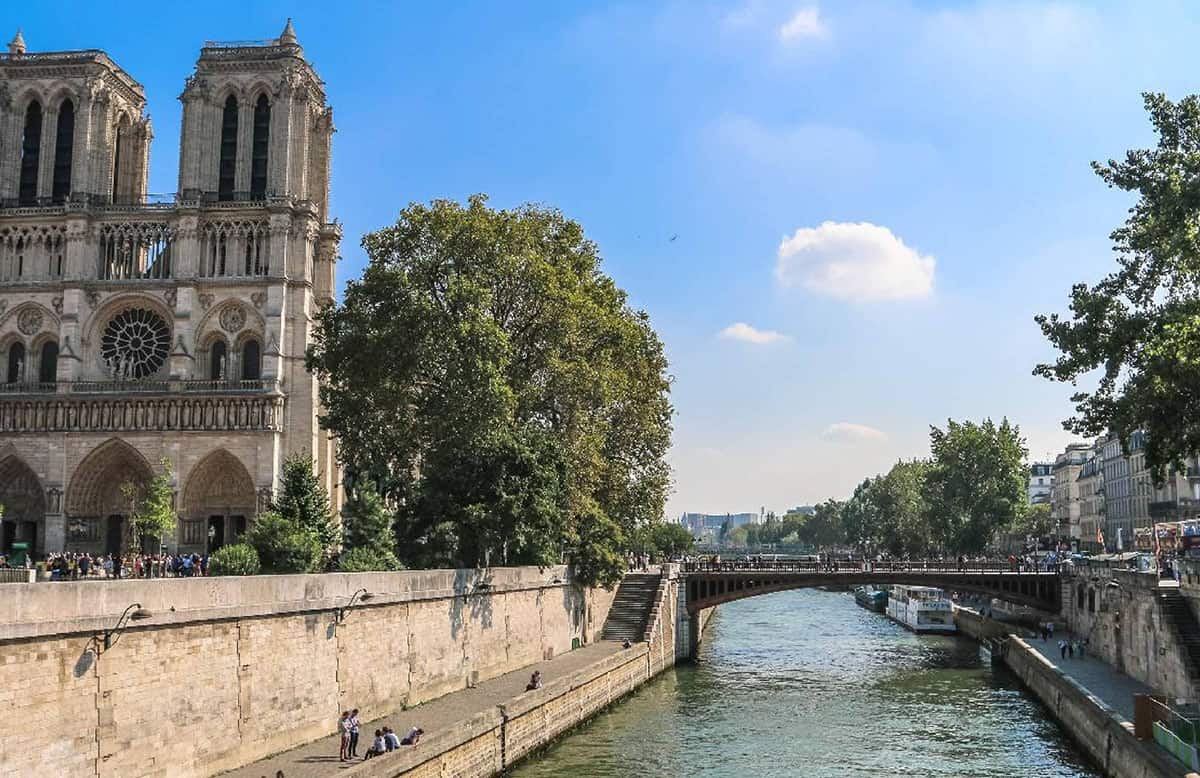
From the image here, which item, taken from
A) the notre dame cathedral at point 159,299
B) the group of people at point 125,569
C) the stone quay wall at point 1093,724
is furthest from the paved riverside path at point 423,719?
the notre dame cathedral at point 159,299

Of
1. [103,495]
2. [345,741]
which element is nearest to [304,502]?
[345,741]

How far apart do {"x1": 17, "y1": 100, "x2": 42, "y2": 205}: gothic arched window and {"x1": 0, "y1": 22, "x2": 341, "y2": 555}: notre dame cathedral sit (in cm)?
12

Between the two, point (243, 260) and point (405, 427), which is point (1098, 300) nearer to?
point (405, 427)

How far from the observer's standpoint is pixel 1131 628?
38.1 meters

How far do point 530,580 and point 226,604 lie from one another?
20228 mm

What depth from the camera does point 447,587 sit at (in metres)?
34.1

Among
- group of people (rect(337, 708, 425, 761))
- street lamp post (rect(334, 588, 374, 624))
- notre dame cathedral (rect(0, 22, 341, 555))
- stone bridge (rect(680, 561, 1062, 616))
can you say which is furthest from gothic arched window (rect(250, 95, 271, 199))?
group of people (rect(337, 708, 425, 761))

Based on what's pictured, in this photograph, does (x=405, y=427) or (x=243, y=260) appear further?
(x=243, y=260)

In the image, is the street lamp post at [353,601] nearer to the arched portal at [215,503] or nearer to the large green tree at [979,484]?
the arched portal at [215,503]

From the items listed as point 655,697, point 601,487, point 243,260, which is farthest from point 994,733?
point 243,260

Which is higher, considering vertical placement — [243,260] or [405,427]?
[243,260]

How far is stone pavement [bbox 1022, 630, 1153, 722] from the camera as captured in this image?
3212cm

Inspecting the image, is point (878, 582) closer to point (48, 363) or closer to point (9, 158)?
point (48, 363)

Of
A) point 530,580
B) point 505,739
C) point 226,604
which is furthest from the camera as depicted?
point 530,580
